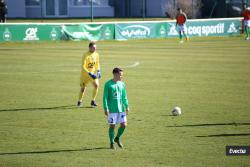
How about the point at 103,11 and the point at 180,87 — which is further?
the point at 103,11

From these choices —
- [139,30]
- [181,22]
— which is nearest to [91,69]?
[181,22]

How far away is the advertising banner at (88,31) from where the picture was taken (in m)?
45.8

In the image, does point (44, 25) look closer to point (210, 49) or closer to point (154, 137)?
point (210, 49)

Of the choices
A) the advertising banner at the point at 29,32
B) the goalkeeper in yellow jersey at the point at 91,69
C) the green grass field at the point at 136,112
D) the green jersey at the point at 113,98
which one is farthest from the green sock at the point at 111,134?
the advertising banner at the point at 29,32

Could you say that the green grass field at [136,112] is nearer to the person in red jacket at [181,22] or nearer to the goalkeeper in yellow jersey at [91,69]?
the goalkeeper in yellow jersey at [91,69]

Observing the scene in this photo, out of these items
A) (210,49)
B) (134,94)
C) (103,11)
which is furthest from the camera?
(103,11)

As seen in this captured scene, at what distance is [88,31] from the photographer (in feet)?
152

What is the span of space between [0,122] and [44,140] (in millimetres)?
2847

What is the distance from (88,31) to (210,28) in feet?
34.4

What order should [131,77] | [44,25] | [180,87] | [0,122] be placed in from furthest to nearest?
[44,25]
[131,77]
[180,87]
[0,122]

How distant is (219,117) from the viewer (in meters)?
18.0

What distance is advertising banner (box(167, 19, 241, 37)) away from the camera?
165 ft

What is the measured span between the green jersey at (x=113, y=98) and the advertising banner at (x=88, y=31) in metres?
32.0

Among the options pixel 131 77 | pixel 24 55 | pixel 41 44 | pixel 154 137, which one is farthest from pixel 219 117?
pixel 41 44
